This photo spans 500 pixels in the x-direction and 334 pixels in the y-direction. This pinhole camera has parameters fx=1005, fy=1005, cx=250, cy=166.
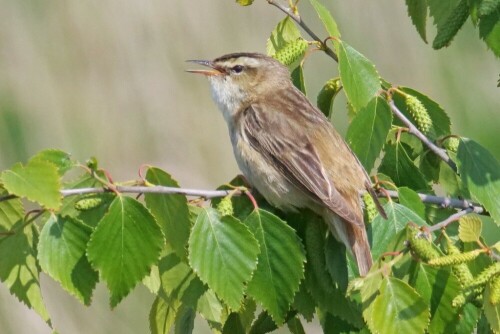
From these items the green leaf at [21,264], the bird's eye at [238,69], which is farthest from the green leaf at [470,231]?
the bird's eye at [238,69]

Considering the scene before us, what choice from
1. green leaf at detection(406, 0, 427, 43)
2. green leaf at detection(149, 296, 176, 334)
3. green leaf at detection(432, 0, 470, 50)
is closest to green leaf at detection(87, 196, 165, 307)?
green leaf at detection(149, 296, 176, 334)

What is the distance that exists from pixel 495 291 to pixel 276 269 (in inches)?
20.2

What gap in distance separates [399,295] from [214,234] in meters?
0.44

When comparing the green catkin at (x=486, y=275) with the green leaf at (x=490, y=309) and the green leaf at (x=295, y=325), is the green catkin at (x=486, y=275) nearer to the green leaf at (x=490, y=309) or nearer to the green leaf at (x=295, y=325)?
the green leaf at (x=490, y=309)

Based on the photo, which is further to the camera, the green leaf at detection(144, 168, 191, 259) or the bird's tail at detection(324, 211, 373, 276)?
the bird's tail at detection(324, 211, 373, 276)

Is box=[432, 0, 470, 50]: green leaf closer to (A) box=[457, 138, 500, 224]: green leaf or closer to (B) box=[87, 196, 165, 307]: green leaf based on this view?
(A) box=[457, 138, 500, 224]: green leaf

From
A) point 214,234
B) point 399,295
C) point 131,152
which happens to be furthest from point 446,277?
point 131,152

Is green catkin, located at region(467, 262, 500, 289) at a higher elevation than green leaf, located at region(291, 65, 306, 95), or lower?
lower

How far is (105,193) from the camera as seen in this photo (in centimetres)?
235

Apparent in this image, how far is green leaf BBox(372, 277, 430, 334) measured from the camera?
6.87 feet

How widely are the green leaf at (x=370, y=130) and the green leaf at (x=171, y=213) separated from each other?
0.52 metres

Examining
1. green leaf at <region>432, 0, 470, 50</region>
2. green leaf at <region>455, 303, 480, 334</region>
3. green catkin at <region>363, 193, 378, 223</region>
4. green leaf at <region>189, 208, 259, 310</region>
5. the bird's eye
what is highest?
green leaf at <region>432, 0, 470, 50</region>

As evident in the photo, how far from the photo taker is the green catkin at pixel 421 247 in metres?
2.15

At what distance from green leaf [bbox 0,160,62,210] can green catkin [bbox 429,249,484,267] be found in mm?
809
